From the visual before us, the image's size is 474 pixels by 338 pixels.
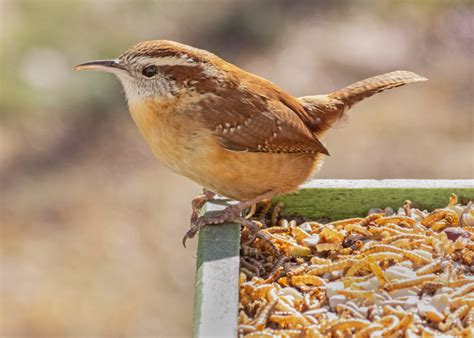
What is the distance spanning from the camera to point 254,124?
14.6 feet

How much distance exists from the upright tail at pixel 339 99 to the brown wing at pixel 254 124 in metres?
0.30

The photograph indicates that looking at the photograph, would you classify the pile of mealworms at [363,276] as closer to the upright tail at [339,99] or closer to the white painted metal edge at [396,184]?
the white painted metal edge at [396,184]

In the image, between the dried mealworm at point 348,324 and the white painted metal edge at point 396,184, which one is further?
the white painted metal edge at point 396,184

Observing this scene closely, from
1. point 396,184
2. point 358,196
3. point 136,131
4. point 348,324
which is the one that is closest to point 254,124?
point 358,196

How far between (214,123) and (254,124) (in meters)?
0.19

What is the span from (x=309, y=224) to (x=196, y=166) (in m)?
0.58

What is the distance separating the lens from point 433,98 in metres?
8.51

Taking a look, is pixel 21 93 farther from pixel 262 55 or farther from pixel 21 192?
pixel 262 55

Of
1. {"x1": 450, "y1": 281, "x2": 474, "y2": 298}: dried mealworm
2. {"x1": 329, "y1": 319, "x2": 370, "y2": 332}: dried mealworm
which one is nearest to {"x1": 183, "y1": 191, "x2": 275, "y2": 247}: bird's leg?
{"x1": 329, "y1": 319, "x2": 370, "y2": 332}: dried mealworm

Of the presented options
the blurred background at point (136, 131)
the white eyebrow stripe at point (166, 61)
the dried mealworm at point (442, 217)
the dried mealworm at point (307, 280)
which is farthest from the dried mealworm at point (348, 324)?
the blurred background at point (136, 131)

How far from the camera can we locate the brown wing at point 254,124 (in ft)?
14.3

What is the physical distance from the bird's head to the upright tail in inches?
25.2

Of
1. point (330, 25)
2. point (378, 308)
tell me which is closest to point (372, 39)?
point (330, 25)

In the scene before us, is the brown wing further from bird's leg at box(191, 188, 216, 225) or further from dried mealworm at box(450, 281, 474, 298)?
dried mealworm at box(450, 281, 474, 298)
